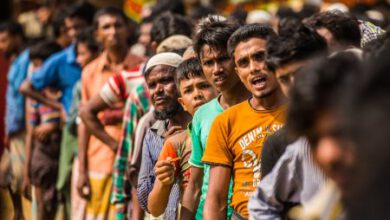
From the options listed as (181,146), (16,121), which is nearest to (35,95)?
(16,121)

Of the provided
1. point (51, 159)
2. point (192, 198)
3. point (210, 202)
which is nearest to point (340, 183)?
point (210, 202)

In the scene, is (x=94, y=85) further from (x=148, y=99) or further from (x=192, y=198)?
(x=192, y=198)

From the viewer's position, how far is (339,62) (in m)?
3.03

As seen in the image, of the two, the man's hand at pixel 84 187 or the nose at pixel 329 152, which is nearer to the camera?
the nose at pixel 329 152

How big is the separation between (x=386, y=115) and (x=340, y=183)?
0.28 metres

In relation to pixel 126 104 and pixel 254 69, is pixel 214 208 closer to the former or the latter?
pixel 254 69

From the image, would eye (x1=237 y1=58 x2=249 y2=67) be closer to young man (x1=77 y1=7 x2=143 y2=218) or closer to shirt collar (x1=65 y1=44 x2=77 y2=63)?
young man (x1=77 y1=7 x2=143 y2=218)

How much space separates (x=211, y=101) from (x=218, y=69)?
185mm

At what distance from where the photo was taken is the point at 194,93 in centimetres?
604

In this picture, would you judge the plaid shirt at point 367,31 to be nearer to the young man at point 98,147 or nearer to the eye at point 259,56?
the eye at point 259,56

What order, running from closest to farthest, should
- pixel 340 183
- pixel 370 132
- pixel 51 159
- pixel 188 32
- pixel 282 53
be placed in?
1. pixel 370 132
2. pixel 340 183
3. pixel 282 53
4. pixel 188 32
5. pixel 51 159

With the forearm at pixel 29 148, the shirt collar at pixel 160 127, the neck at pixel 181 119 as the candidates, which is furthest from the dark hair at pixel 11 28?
the neck at pixel 181 119

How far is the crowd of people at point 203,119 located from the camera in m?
2.85

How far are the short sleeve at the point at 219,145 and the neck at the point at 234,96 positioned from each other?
1.89 ft
